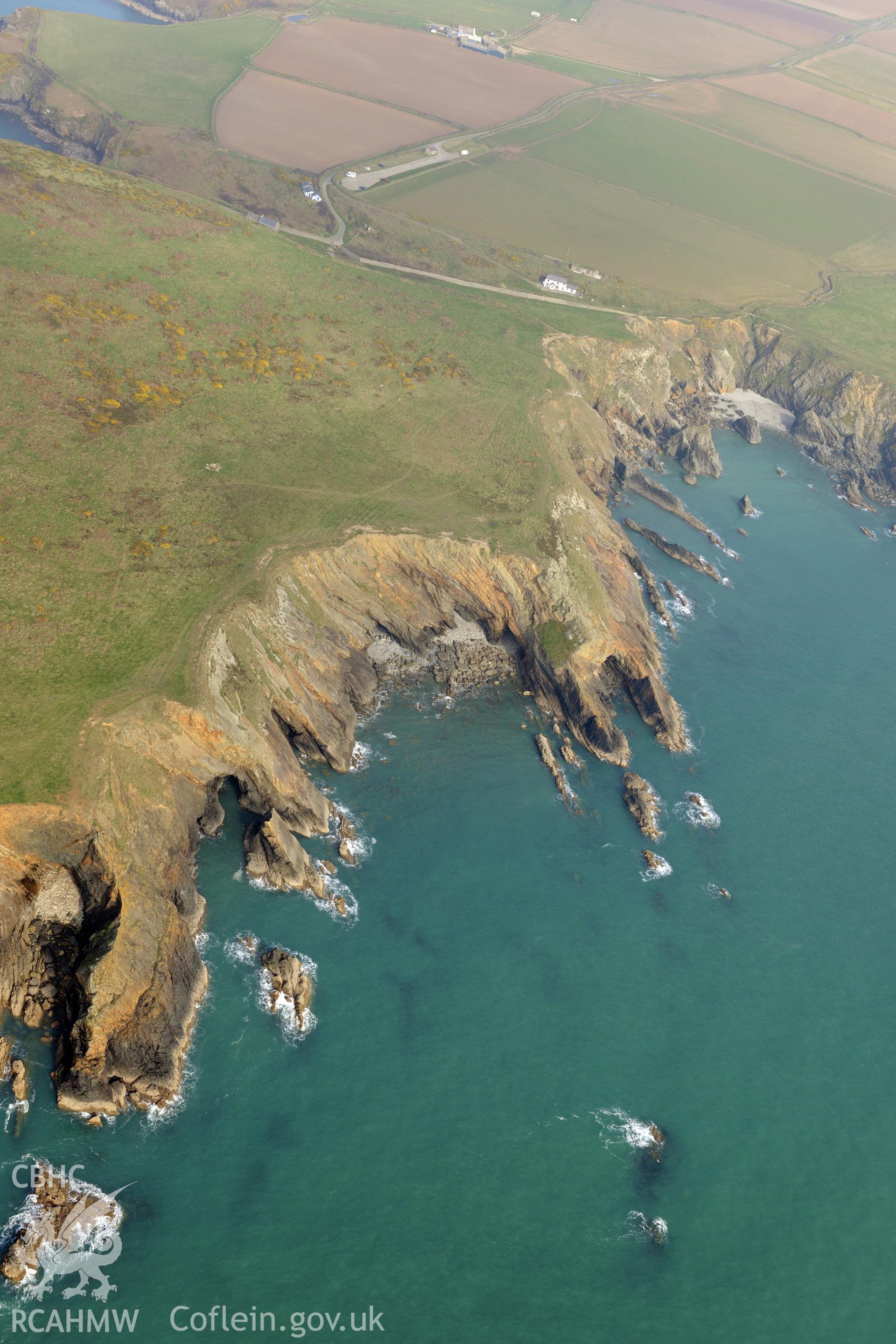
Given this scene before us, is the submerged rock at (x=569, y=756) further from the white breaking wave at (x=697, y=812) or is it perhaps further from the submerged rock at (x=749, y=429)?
the submerged rock at (x=749, y=429)

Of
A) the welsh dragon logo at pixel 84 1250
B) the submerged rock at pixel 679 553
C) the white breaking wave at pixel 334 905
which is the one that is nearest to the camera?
the welsh dragon logo at pixel 84 1250

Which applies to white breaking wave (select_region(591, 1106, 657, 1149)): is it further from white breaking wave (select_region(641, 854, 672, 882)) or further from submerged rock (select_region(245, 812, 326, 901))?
submerged rock (select_region(245, 812, 326, 901))

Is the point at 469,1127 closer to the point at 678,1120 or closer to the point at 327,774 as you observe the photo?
the point at 678,1120

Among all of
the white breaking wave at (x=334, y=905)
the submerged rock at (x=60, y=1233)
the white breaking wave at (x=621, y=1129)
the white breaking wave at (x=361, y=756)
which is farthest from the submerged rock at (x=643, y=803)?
the submerged rock at (x=60, y=1233)

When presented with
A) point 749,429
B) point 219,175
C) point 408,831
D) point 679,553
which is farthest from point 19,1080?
point 219,175

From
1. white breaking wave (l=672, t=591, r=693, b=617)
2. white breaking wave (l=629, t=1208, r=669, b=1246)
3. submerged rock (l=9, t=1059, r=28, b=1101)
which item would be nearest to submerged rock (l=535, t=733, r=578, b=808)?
white breaking wave (l=672, t=591, r=693, b=617)

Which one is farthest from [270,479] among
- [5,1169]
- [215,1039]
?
[5,1169]
